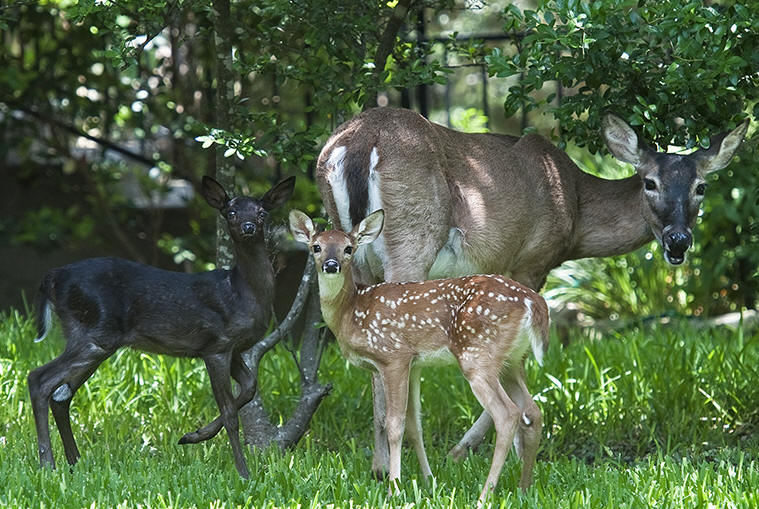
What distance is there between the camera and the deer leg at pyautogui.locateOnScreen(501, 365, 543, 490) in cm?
494

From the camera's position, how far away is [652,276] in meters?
10.1

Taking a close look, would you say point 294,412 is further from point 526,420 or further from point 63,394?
point 526,420

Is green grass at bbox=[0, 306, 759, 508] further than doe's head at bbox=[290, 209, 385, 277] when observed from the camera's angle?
No

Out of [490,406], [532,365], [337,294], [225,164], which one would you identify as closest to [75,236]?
[225,164]

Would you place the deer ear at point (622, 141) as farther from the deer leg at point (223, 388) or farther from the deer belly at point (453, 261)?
the deer leg at point (223, 388)

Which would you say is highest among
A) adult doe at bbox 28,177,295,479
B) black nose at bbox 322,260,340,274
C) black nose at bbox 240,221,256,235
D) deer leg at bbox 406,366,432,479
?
black nose at bbox 240,221,256,235

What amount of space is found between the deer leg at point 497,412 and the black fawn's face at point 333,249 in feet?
2.49

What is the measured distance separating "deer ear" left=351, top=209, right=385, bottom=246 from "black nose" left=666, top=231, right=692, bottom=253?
5.62 feet

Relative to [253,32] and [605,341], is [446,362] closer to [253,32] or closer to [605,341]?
[253,32]

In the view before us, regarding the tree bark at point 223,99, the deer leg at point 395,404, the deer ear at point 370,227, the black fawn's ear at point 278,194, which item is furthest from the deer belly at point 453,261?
the tree bark at point 223,99

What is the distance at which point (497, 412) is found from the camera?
15.7ft

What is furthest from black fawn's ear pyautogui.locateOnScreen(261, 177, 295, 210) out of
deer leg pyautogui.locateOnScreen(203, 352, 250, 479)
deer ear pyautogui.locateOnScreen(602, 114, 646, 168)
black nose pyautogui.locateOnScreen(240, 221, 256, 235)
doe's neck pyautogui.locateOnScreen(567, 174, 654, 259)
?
doe's neck pyautogui.locateOnScreen(567, 174, 654, 259)

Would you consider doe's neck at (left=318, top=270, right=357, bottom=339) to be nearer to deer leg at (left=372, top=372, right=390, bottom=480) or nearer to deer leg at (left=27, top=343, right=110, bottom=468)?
deer leg at (left=372, top=372, right=390, bottom=480)

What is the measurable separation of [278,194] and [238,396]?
3.29 ft
